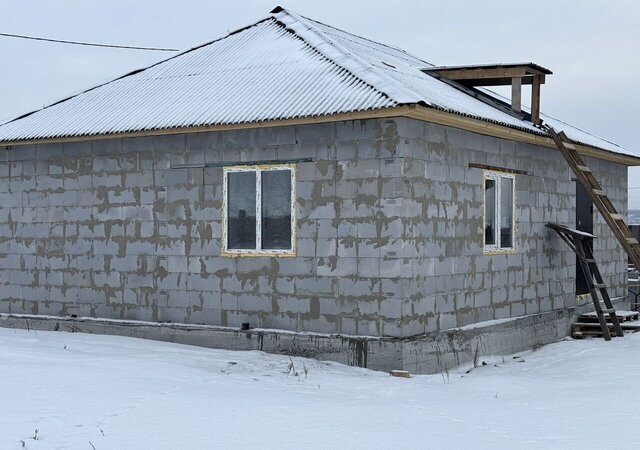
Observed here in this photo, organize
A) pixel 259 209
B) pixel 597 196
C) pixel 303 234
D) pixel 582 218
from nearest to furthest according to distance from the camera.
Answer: pixel 303 234 < pixel 259 209 < pixel 597 196 < pixel 582 218

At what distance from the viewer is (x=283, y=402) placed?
8898mm

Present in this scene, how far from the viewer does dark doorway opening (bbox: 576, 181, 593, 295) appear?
55.8 ft

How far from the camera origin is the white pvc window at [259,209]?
476 inches

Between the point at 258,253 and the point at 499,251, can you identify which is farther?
the point at 499,251

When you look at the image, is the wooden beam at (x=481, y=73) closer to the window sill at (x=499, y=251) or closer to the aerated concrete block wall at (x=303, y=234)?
the aerated concrete block wall at (x=303, y=234)

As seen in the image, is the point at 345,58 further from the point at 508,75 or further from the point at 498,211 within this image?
→ the point at 508,75

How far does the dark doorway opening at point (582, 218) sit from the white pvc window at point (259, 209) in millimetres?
7205

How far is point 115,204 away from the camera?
13.7 meters

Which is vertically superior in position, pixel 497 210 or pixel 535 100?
pixel 535 100

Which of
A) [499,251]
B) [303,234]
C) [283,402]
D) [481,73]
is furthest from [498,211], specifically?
[283,402]

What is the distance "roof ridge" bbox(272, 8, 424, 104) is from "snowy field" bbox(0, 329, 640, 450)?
3514 millimetres

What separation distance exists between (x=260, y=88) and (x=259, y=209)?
192 cm

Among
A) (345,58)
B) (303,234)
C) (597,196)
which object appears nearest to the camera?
(303,234)

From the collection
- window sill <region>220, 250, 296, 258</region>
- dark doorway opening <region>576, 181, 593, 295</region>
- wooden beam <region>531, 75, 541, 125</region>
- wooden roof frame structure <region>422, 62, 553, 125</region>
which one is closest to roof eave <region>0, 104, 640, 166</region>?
wooden beam <region>531, 75, 541, 125</region>
